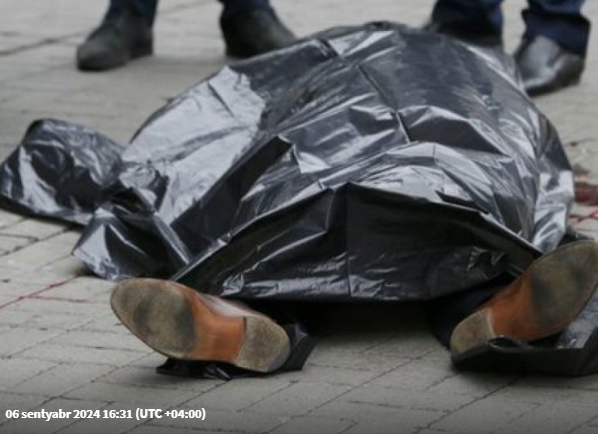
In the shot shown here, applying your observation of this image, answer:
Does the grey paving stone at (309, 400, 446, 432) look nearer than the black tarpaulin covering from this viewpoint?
Yes

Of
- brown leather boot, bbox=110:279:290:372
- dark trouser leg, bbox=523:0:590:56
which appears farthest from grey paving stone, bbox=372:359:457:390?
dark trouser leg, bbox=523:0:590:56

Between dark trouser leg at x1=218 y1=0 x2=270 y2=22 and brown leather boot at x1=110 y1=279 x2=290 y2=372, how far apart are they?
3797 millimetres

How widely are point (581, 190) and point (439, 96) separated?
994mm

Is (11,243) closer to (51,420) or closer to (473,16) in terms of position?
(51,420)

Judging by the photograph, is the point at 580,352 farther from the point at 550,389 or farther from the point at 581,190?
the point at 581,190

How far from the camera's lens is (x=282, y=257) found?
4.23 metres

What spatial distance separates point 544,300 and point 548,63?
3.25 meters

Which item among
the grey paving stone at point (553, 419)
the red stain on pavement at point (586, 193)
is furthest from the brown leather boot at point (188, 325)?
the red stain on pavement at point (586, 193)

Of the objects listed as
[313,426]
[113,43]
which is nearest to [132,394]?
[313,426]

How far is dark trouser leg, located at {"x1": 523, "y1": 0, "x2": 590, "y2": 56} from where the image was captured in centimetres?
714

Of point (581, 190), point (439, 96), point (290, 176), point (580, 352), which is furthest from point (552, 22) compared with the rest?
point (580, 352)

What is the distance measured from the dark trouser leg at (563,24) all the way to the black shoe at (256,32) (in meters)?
1.04

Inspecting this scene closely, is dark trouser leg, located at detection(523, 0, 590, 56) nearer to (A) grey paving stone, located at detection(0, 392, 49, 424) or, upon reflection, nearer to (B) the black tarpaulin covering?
(B) the black tarpaulin covering

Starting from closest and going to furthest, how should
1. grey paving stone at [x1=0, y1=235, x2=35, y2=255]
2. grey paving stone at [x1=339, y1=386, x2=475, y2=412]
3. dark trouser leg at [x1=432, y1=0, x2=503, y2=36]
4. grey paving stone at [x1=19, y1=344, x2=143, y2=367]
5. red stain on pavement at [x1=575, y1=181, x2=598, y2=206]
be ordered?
grey paving stone at [x1=339, y1=386, x2=475, y2=412], grey paving stone at [x1=19, y1=344, x2=143, y2=367], grey paving stone at [x1=0, y1=235, x2=35, y2=255], red stain on pavement at [x1=575, y1=181, x2=598, y2=206], dark trouser leg at [x1=432, y1=0, x2=503, y2=36]
